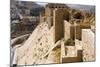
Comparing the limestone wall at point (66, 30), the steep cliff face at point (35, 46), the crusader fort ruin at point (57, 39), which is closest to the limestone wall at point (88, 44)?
the crusader fort ruin at point (57, 39)

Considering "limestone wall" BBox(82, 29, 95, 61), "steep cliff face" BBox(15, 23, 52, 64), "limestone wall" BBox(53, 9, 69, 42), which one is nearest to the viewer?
"steep cliff face" BBox(15, 23, 52, 64)

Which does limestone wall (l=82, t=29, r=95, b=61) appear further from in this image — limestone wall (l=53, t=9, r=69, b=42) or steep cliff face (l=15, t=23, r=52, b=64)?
steep cliff face (l=15, t=23, r=52, b=64)

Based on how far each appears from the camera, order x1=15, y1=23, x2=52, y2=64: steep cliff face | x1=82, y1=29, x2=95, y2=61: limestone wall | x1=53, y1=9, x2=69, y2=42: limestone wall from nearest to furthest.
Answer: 1. x1=15, y1=23, x2=52, y2=64: steep cliff face
2. x1=53, y1=9, x2=69, y2=42: limestone wall
3. x1=82, y1=29, x2=95, y2=61: limestone wall

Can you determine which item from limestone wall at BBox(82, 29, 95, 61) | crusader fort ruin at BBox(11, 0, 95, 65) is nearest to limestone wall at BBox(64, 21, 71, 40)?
crusader fort ruin at BBox(11, 0, 95, 65)

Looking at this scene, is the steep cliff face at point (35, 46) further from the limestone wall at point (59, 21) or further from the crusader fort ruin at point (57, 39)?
the limestone wall at point (59, 21)

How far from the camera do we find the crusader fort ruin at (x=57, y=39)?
6.31ft

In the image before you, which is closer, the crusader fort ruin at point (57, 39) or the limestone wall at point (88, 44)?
the crusader fort ruin at point (57, 39)

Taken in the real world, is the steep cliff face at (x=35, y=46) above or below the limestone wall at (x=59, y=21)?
below

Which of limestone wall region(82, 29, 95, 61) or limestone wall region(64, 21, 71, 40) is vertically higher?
limestone wall region(64, 21, 71, 40)

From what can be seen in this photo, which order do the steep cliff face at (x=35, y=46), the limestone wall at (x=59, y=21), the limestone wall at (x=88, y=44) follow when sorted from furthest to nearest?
1. the limestone wall at (x=88, y=44)
2. the limestone wall at (x=59, y=21)
3. the steep cliff face at (x=35, y=46)

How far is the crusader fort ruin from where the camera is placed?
1922 mm

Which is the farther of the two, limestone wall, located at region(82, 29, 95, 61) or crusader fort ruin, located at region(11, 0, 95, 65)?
limestone wall, located at region(82, 29, 95, 61)
